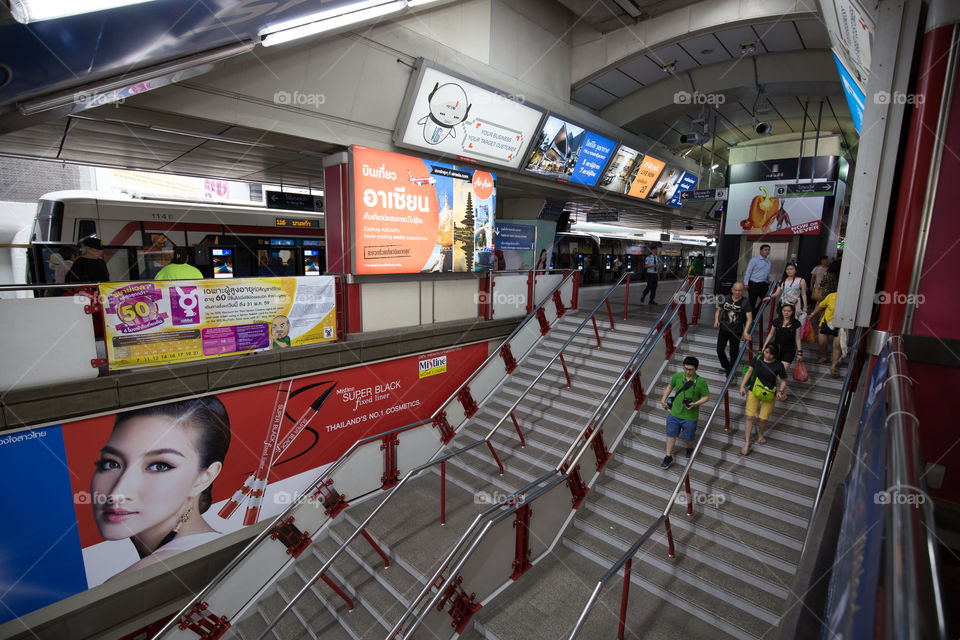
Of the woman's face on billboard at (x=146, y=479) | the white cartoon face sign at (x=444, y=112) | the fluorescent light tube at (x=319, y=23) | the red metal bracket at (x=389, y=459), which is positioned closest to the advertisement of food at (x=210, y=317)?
the woman's face on billboard at (x=146, y=479)

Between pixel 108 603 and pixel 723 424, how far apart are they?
8.12 metres

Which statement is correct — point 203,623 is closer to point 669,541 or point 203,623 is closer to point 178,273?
point 178,273

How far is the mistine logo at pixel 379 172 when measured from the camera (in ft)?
24.0

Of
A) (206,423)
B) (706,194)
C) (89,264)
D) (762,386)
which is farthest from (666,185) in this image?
(89,264)

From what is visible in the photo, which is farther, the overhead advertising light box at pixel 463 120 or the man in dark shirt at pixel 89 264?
the overhead advertising light box at pixel 463 120

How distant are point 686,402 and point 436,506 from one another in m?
3.88

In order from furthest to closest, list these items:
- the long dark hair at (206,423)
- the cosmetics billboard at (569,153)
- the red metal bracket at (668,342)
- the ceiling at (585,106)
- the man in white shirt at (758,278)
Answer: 1. the cosmetics billboard at (569,153)
2. the man in white shirt at (758,278)
3. the red metal bracket at (668,342)
4. the ceiling at (585,106)
5. the long dark hair at (206,423)

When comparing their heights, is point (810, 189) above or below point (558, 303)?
above

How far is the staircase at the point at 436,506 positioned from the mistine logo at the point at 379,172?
4.55m

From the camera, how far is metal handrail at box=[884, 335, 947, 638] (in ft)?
2.63

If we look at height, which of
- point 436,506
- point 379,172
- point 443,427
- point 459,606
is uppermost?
point 379,172

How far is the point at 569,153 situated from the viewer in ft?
35.0

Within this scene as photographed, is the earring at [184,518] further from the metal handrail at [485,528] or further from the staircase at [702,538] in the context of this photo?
the staircase at [702,538]

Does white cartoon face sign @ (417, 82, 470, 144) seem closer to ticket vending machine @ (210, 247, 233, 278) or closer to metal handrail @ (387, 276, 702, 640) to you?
metal handrail @ (387, 276, 702, 640)
